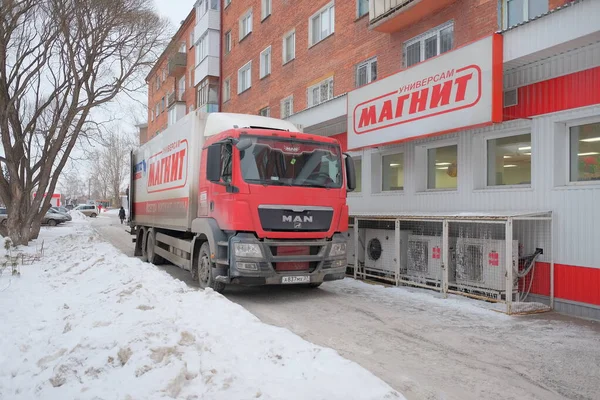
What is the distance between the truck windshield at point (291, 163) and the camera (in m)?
7.71

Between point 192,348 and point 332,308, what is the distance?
345 centimetres

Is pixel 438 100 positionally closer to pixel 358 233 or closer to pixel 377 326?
pixel 358 233

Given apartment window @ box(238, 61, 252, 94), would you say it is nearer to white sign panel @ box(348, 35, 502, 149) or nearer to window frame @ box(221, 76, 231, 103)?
window frame @ box(221, 76, 231, 103)

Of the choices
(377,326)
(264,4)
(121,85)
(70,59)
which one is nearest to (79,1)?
(70,59)

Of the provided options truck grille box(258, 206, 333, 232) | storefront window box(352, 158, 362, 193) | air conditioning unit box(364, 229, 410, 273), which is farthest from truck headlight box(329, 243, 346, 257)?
storefront window box(352, 158, 362, 193)

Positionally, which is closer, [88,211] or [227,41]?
[227,41]

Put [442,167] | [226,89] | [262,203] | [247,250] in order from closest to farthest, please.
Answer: [247,250], [262,203], [442,167], [226,89]

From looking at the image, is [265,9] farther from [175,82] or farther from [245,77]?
[175,82]

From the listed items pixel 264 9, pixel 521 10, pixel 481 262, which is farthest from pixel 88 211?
pixel 481 262

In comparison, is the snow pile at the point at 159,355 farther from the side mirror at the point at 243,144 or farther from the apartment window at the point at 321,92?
the apartment window at the point at 321,92

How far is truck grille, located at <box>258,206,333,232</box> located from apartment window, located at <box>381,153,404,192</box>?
4.16m

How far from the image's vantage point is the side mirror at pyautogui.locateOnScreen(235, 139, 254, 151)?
25.1 feet

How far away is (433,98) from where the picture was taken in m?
8.99

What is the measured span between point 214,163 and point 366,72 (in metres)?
7.88
